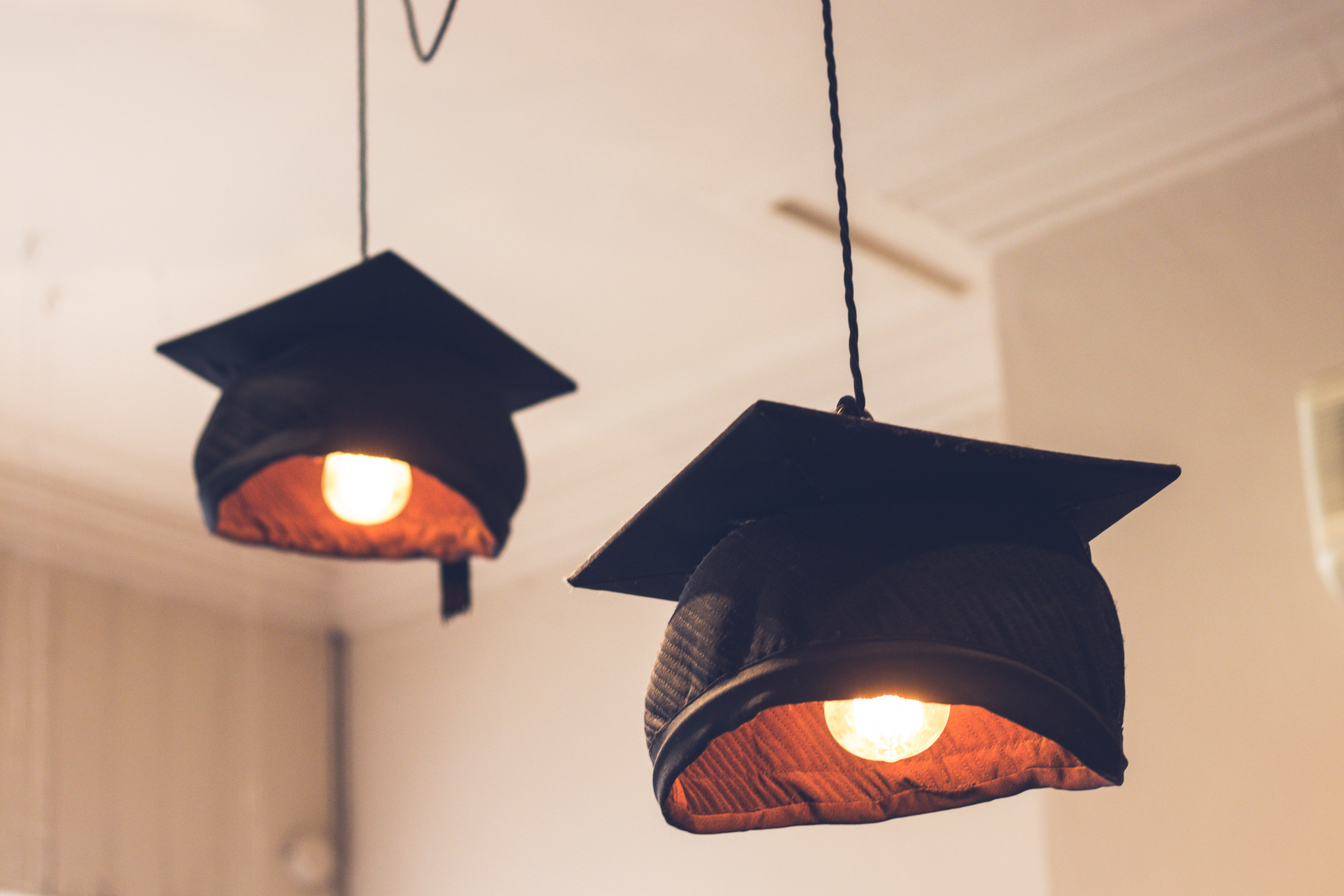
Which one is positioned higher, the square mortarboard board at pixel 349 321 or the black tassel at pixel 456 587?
the square mortarboard board at pixel 349 321

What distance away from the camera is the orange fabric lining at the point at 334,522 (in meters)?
1.77

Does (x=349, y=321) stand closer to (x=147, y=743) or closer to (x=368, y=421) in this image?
(x=368, y=421)

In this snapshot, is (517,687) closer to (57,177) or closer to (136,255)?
(136,255)

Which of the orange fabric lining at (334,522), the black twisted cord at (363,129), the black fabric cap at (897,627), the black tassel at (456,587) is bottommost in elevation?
the black fabric cap at (897,627)

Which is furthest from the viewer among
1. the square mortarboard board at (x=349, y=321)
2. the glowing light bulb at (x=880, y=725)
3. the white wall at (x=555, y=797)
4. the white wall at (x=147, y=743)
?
the white wall at (x=147, y=743)

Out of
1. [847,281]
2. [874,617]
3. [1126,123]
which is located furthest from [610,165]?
[874,617]

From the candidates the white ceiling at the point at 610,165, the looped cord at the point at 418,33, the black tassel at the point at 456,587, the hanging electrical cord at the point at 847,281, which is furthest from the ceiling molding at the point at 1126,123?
the hanging electrical cord at the point at 847,281

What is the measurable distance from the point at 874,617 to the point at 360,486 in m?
0.88

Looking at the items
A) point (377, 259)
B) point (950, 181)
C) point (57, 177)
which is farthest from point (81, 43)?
point (950, 181)

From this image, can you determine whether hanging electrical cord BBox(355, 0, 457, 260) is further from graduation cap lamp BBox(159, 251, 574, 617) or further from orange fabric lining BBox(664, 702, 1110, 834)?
orange fabric lining BBox(664, 702, 1110, 834)

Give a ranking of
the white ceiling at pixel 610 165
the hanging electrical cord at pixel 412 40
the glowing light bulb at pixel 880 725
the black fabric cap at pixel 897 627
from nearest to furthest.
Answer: the black fabric cap at pixel 897 627 → the glowing light bulb at pixel 880 725 → the hanging electrical cord at pixel 412 40 → the white ceiling at pixel 610 165

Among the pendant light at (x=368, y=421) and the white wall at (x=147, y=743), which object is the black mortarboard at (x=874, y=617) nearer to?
the pendant light at (x=368, y=421)

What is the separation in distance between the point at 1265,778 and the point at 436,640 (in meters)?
2.39

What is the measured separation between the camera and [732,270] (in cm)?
297
